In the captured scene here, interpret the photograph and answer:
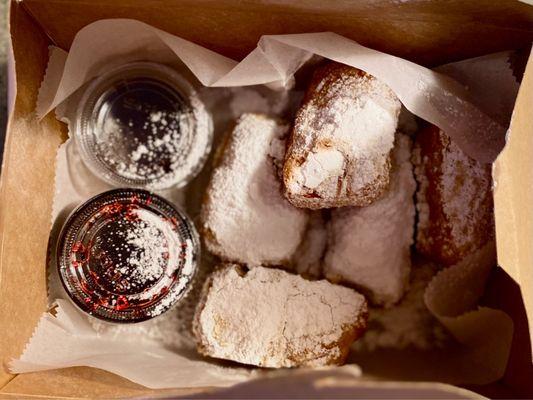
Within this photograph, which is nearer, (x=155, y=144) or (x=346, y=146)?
(x=346, y=146)

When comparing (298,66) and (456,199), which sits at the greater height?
(298,66)

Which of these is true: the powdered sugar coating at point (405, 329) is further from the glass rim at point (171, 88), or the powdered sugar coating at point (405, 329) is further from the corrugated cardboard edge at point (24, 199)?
the corrugated cardboard edge at point (24, 199)

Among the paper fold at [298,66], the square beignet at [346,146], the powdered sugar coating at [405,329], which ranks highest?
the paper fold at [298,66]

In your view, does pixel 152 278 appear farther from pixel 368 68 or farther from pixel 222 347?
pixel 368 68

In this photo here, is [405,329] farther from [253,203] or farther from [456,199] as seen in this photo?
[253,203]

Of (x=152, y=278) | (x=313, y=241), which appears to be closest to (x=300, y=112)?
(x=313, y=241)

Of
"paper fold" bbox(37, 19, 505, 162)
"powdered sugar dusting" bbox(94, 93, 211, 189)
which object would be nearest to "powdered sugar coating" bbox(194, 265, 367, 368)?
"powdered sugar dusting" bbox(94, 93, 211, 189)

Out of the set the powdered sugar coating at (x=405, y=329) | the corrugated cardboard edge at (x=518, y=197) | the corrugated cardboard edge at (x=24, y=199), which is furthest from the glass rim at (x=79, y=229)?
the corrugated cardboard edge at (x=518, y=197)

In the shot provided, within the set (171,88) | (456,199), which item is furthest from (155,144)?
(456,199)
